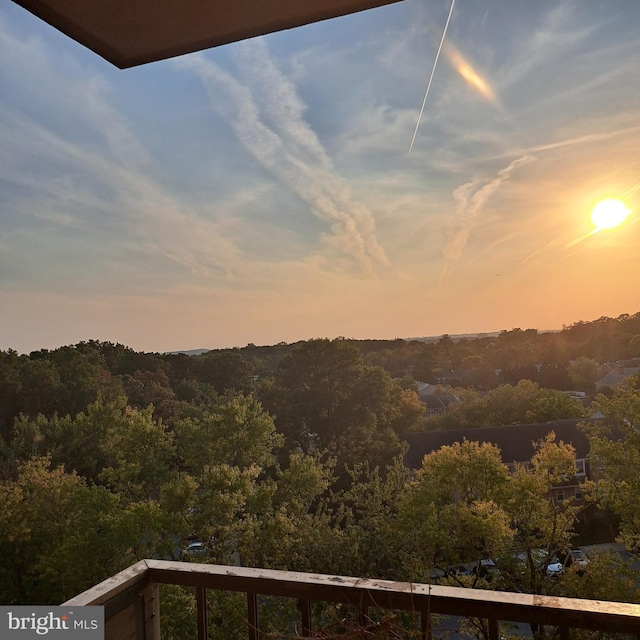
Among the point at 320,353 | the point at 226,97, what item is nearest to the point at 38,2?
the point at 226,97

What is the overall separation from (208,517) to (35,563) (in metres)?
3.72

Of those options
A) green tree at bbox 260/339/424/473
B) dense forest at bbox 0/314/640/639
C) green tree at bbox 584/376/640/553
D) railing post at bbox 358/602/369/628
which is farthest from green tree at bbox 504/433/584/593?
railing post at bbox 358/602/369/628

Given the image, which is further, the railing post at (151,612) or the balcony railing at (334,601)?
the railing post at (151,612)

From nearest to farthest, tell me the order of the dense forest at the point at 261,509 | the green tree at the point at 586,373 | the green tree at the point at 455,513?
A: the green tree at the point at 455,513 → the dense forest at the point at 261,509 → the green tree at the point at 586,373

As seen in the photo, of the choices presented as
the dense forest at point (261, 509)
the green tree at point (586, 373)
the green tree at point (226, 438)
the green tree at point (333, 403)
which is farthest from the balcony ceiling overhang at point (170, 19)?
the green tree at point (586, 373)

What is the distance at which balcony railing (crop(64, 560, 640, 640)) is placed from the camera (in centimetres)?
91

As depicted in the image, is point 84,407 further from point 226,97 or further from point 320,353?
point 226,97

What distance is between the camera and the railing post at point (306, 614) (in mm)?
1086

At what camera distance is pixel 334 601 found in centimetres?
106

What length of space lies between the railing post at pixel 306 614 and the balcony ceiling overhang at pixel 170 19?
1.20m

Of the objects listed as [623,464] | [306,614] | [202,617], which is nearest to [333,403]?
[623,464]

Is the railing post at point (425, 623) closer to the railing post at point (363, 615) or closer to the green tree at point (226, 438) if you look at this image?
the railing post at point (363, 615)

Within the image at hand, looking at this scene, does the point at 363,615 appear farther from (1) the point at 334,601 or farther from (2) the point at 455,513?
(2) the point at 455,513

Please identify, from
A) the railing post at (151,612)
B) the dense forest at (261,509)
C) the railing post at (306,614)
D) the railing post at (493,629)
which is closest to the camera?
the railing post at (493,629)
